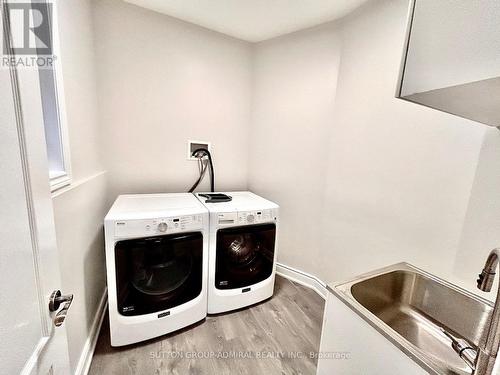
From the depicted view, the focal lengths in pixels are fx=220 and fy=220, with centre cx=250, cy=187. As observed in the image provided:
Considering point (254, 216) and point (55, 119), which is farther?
point (254, 216)

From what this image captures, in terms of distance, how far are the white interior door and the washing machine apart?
784 mm

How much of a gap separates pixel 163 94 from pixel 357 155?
176cm

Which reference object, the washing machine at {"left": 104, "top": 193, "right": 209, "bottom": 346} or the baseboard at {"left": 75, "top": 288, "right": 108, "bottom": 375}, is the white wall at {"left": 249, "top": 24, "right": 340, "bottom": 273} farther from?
the baseboard at {"left": 75, "top": 288, "right": 108, "bottom": 375}

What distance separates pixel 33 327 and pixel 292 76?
2299mm

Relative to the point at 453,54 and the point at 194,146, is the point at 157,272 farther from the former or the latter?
the point at 453,54

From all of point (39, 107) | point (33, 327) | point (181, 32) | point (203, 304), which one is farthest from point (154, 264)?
point (181, 32)

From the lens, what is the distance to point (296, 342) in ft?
5.14

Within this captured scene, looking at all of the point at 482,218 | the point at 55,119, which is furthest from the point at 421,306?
the point at 55,119

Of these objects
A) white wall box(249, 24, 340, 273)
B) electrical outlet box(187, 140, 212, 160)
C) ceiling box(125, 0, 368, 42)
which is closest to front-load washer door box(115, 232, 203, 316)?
electrical outlet box(187, 140, 212, 160)

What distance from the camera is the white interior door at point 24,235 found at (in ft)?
1.31

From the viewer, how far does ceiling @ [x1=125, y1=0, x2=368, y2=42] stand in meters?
1.63

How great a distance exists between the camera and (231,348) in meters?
1.49

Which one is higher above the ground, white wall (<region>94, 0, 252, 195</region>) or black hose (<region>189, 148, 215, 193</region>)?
white wall (<region>94, 0, 252, 195</region>)

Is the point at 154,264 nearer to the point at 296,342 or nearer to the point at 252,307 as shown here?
the point at 252,307
